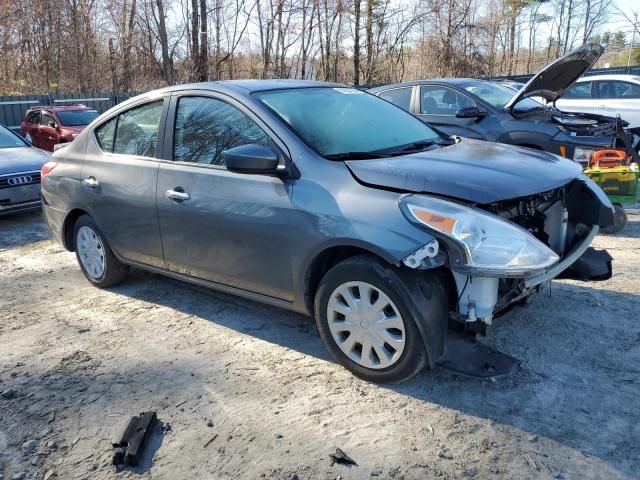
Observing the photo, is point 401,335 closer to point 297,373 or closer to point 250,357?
point 297,373

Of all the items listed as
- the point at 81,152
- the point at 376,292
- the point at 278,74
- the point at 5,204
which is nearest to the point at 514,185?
the point at 376,292

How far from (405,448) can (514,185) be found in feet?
4.87

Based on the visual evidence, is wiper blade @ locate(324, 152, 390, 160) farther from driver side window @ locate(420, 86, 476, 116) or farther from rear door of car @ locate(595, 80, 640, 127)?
rear door of car @ locate(595, 80, 640, 127)

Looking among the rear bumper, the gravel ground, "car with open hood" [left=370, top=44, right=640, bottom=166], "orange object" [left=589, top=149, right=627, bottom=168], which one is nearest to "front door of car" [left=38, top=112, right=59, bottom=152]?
the rear bumper

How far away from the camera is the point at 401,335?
307cm

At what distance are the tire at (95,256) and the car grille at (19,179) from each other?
3.22 m

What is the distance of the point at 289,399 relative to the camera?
3.16m

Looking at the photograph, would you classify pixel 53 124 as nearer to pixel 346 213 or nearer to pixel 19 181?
pixel 19 181

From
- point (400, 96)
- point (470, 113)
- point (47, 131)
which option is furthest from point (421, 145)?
point (47, 131)

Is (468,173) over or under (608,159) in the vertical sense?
over

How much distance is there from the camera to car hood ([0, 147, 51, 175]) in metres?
7.78

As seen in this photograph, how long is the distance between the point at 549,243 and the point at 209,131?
236 cm

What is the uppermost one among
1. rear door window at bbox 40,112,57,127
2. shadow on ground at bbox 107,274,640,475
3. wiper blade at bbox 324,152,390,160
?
rear door window at bbox 40,112,57,127

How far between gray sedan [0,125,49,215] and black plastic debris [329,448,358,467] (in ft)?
21.7
